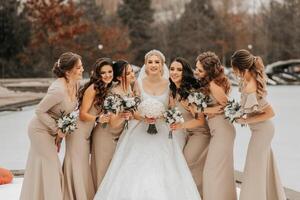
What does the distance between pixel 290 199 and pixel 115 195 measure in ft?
8.47

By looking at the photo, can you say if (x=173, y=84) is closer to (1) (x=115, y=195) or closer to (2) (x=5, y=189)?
(1) (x=115, y=195)

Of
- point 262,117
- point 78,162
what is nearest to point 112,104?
point 78,162

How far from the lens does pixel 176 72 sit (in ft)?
21.2

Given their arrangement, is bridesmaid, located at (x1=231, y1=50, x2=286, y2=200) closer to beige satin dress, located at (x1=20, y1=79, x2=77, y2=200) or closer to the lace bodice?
the lace bodice

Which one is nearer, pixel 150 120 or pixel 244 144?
pixel 150 120

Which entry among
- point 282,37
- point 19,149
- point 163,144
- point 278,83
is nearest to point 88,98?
point 163,144

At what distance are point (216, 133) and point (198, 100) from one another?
1.56 feet

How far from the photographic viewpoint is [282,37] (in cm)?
6250

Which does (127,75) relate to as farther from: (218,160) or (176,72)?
(218,160)

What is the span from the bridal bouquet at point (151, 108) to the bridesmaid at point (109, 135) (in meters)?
0.26

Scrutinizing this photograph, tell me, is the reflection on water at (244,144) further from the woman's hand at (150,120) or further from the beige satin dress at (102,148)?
the beige satin dress at (102,148)

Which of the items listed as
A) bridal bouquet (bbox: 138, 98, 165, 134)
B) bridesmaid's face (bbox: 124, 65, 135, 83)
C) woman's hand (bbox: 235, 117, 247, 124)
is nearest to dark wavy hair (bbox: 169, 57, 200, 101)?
bridal bouquet (bbox: 138, 98, 165, 134)

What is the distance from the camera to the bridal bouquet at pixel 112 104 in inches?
239

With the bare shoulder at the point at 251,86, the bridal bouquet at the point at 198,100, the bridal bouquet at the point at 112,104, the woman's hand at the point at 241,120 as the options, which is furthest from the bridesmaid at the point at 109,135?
the bare shoulder at the point at 251,86
